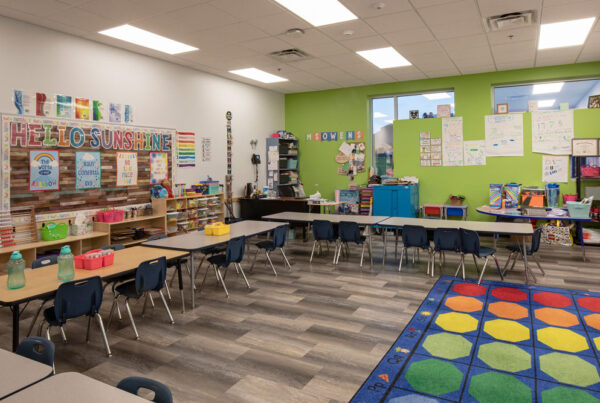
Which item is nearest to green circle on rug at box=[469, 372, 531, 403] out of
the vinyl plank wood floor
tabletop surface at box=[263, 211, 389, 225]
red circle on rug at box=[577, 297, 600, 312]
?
the vinyl plank wood floor

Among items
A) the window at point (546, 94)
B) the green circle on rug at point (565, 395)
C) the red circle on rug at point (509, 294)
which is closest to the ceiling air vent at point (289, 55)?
the window at point (546, 94)

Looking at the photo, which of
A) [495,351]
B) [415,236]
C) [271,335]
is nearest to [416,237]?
[415,236]

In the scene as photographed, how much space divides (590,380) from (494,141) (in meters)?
6.51

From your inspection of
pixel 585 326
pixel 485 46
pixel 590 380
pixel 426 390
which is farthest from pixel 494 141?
pixel 426 390

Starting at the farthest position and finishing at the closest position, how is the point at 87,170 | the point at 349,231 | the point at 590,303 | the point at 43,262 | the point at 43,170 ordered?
the point at 349,231 → the point at 87,170 → the point at 43,170 → the point at 590,303 → the point at 43,262

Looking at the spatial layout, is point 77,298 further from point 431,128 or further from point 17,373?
point 431,128

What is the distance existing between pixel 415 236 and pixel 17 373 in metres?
5.12

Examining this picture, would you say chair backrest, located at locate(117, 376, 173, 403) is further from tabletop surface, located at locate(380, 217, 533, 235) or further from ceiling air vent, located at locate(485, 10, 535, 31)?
ceiling air vent, located at locate(485, 10, 535, 31)

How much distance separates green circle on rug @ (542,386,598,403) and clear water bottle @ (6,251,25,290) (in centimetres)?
399

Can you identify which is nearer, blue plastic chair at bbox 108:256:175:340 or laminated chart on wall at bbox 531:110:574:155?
blue plastic chair at bbox 108:256:175:340

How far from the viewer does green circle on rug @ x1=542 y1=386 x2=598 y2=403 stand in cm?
269

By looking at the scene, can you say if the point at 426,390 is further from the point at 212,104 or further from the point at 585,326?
the point at 212,104

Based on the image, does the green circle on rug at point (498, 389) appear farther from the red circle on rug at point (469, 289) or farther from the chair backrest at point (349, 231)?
the chair backrest at point (349, 231)

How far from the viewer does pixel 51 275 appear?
3.56 metres
